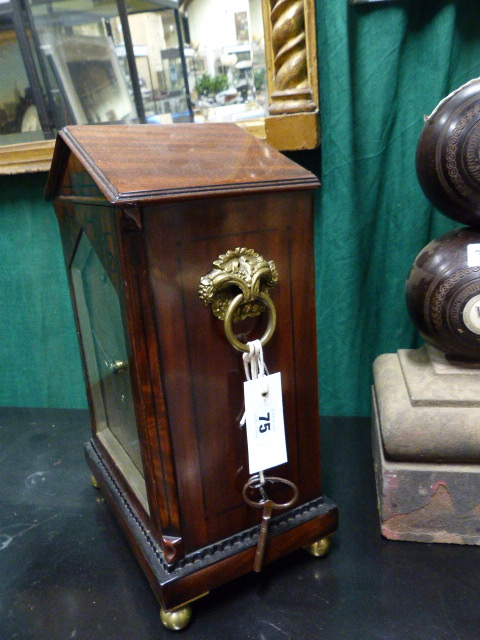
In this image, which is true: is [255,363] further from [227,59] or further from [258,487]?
[227,59]

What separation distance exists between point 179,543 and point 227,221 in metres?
0.45

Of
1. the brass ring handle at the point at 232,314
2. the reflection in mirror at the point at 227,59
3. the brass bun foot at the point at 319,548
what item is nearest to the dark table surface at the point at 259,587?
the brass bun foot at the point at 319,548

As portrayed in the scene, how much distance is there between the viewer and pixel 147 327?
0.64 meters

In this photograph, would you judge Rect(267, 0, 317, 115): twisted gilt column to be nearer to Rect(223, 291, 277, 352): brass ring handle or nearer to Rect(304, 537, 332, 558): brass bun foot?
Rect(223, 291, 277, 352): brass ring handle

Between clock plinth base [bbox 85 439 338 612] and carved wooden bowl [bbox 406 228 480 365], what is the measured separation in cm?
34

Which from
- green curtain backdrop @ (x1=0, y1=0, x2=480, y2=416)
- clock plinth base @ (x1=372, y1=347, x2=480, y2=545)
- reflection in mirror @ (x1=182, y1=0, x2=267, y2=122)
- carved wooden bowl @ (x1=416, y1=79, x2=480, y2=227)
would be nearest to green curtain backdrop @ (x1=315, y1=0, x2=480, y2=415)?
green curtain backdrop @ (x1=0, y1=0, x2=480, y2=416)

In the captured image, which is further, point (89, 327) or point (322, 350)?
point (322, 350)

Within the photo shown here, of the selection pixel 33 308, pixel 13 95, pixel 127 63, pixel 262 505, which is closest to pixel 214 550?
pixel 262 505

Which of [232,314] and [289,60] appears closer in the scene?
[232,314]

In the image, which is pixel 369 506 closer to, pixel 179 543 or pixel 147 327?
pixel 179 543

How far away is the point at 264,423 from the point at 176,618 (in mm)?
302

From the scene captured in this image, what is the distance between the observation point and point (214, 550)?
75cm

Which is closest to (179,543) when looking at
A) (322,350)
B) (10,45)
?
(322,350)

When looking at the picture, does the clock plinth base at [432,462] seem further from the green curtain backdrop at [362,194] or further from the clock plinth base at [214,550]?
the green curtain backdrop at [362,194]
